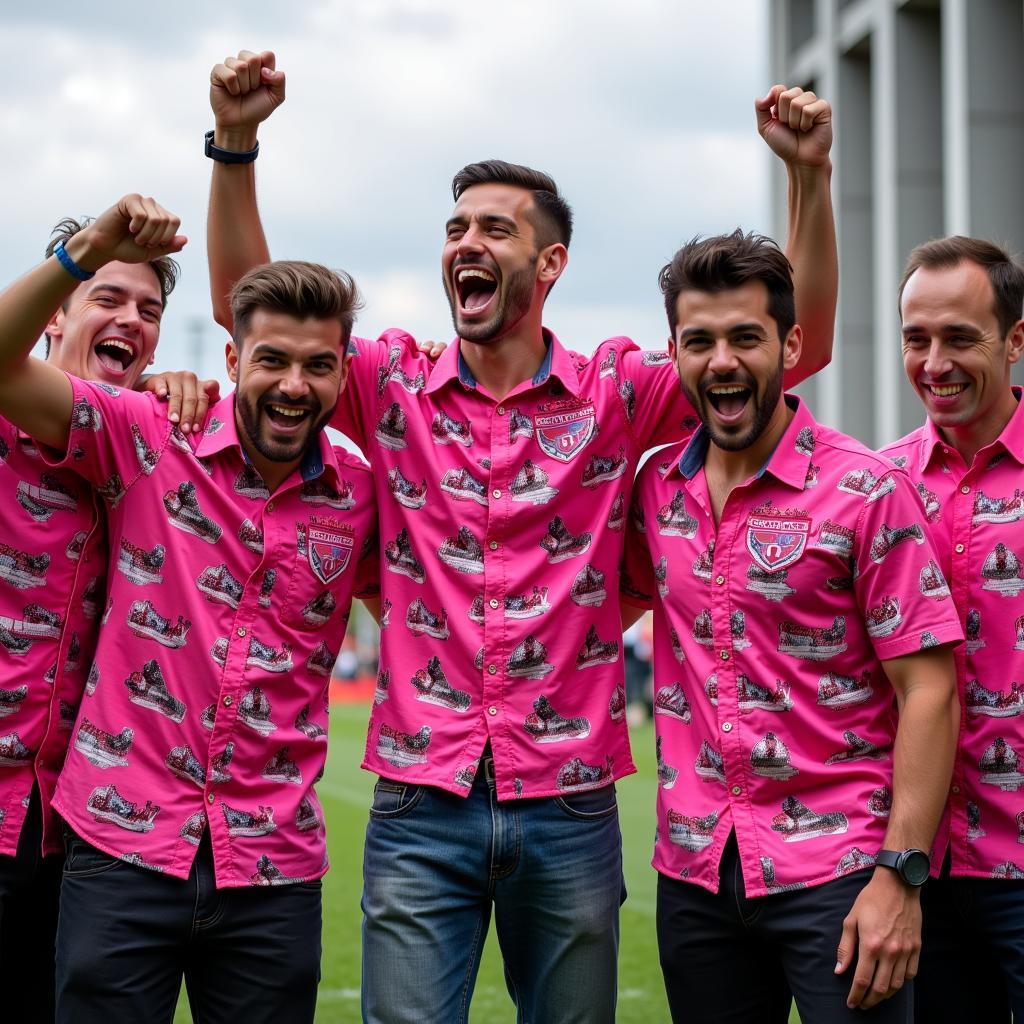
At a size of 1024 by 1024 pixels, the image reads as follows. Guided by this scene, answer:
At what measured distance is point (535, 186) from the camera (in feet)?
16.6

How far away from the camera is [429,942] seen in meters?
4.43

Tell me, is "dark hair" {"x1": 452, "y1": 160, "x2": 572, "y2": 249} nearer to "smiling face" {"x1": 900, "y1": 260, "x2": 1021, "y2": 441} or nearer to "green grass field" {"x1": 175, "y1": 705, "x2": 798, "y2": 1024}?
"smiling face" {"x1": 900, "y1": 260, "x2": 1021, "y2": 441}

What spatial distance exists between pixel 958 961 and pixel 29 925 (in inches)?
112

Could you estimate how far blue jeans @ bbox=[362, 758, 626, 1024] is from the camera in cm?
443

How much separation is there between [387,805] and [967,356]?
2207 mm

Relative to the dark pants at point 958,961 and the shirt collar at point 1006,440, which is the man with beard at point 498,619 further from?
the dark pants at point 958,961

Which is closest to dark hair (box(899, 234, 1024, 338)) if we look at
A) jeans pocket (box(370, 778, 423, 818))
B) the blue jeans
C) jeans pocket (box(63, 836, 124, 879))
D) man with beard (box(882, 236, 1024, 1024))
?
man with beard (box(882, 236, 1024, 1024))

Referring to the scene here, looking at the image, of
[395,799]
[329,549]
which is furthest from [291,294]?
[395,799]

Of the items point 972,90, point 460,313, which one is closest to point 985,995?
point 460,313

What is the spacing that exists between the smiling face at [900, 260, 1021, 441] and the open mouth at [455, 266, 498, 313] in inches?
52.2

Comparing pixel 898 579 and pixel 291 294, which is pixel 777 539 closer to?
pixel 898 579

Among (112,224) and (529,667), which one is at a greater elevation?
(112,224)

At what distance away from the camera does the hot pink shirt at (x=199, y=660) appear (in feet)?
14.0

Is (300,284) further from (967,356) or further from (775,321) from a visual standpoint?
(967,356)
